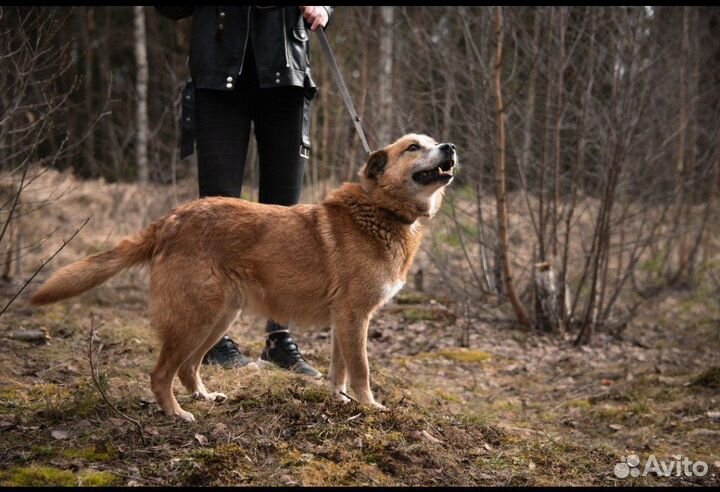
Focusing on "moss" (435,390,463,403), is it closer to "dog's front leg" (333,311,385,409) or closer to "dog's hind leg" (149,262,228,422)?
"dog's front leg" (333,311,385,409)

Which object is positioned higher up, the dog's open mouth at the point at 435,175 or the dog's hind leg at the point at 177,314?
the dog's open mouth at the point at 435,175

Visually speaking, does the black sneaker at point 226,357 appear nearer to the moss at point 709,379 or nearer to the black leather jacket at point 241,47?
the black leather jacket at point 241,47

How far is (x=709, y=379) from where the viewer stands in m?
A: 5.74

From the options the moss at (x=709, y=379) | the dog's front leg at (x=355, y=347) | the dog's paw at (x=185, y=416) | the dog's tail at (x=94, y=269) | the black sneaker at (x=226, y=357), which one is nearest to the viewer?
the dog's tail at (x=94, y=269)

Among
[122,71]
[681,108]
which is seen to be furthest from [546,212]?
[122,71]

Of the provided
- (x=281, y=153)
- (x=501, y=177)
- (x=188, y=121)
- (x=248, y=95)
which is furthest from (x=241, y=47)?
(x=501, y=177)

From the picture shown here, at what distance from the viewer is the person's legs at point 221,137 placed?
4.71 metres

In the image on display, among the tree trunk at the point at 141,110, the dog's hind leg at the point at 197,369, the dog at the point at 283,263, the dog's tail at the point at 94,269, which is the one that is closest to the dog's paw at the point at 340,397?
the dog at the point at 283,263

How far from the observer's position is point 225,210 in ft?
13.3

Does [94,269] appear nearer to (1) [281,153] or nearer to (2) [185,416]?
(2) [185,416]

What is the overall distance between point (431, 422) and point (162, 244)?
1.80 metres

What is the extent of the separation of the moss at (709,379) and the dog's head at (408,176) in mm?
2929

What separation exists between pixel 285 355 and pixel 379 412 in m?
1.40

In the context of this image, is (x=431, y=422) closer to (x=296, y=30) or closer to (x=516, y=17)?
(x=296, y=30)
